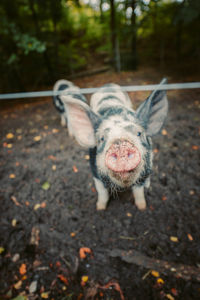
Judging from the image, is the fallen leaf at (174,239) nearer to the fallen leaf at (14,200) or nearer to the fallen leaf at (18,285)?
the fallen leaf at (18,285)

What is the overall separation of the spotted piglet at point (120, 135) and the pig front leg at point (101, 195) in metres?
0.03

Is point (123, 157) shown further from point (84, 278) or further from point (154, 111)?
point (84, 278)

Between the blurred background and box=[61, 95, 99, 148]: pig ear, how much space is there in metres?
3.30

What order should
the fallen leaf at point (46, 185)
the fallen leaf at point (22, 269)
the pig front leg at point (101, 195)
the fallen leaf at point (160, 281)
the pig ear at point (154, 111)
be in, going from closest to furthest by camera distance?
1. the pig ear at point (154, 111)
2. the fallen leaf at point (160, 281)
3. the fallen leaf at point (22, 269)
4. the pig front leg at point (101, 195)
5. the fallen leaf at point (46, 185)

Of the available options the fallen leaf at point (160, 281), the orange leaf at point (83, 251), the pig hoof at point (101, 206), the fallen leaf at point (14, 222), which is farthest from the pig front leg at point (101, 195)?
the fallen leaf at point (14, 222)

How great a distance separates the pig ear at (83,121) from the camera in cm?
221

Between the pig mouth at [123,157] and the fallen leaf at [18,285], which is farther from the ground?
the pig mouth at [123,157]

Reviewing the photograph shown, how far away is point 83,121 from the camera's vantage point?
2.37 m

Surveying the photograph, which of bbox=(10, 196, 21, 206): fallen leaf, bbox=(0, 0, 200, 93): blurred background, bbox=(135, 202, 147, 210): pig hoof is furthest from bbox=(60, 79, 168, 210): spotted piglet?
bbox=(0, 0, 200, 93): blurred background

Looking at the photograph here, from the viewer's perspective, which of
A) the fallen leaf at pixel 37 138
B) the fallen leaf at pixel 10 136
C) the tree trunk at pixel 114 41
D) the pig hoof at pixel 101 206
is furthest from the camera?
the tree trunk at pixel 114 41

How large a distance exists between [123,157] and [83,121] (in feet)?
3.12

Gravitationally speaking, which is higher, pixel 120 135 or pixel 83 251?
pixel 120 135

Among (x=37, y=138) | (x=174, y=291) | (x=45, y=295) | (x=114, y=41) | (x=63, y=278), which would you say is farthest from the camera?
(x=114, y=41)

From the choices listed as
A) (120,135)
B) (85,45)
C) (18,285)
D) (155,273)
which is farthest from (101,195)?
(85,45)
